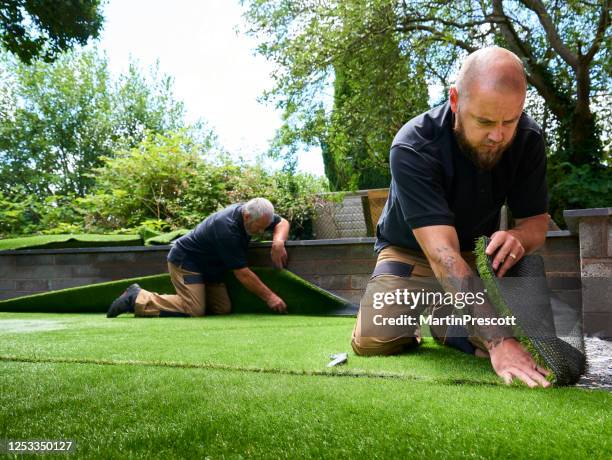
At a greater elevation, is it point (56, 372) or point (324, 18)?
point (324, 18)

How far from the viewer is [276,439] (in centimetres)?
98

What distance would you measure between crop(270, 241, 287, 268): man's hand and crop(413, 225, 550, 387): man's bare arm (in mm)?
2602

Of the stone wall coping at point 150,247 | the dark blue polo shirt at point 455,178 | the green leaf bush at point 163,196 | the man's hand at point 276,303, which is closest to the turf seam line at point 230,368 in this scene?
the dark blue polo shirt at point 455,178

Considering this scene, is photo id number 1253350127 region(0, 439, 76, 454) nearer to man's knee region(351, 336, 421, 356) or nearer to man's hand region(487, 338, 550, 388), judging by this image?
man's hand region(487, 338, 550, 388)

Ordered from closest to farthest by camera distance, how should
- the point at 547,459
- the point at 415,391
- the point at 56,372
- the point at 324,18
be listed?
the point at 547,459 → the point at 415,391 → the point at 56,372 → the point at 324,18

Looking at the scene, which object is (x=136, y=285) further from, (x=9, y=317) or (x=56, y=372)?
(x=56, y=372)

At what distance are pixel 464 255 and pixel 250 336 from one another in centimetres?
121

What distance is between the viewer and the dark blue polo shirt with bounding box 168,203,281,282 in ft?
13.0

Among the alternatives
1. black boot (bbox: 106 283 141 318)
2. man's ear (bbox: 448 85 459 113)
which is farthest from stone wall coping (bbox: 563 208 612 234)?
black boot (bbox: 106 283 141 318)

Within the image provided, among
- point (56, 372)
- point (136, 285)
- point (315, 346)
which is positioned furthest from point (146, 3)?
point (136, 285)

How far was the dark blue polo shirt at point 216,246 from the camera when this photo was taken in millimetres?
3973

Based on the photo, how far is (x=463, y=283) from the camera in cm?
160

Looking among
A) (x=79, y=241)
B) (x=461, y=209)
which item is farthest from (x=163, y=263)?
(x=461, y=209)

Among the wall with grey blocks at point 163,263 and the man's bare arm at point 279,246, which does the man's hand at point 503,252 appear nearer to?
the wall with grey blocks at point 163,263
